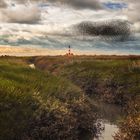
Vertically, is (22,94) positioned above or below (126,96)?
above

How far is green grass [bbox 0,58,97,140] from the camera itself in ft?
61.8

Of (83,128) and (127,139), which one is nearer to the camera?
(127,139)

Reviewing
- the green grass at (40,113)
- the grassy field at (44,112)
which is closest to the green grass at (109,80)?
the grassy field at (44,112)

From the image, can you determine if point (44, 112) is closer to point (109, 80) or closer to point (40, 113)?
point (40, 113)

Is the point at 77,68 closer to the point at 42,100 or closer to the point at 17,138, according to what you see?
the point at 42,100

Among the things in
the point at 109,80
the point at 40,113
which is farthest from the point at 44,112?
the point at 109,80

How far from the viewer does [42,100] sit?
72.8ft

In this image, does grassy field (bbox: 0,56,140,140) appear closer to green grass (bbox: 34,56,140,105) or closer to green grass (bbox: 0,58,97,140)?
green grass (bbox: 0,58,97,140)

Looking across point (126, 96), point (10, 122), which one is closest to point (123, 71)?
point (126, 96)

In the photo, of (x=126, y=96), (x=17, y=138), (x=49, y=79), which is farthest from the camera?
(x=126, y=96)

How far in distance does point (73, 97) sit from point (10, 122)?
832 centimetres

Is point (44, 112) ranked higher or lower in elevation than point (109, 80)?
higher

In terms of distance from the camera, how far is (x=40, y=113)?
20.6m

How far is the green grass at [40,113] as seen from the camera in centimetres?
1884
